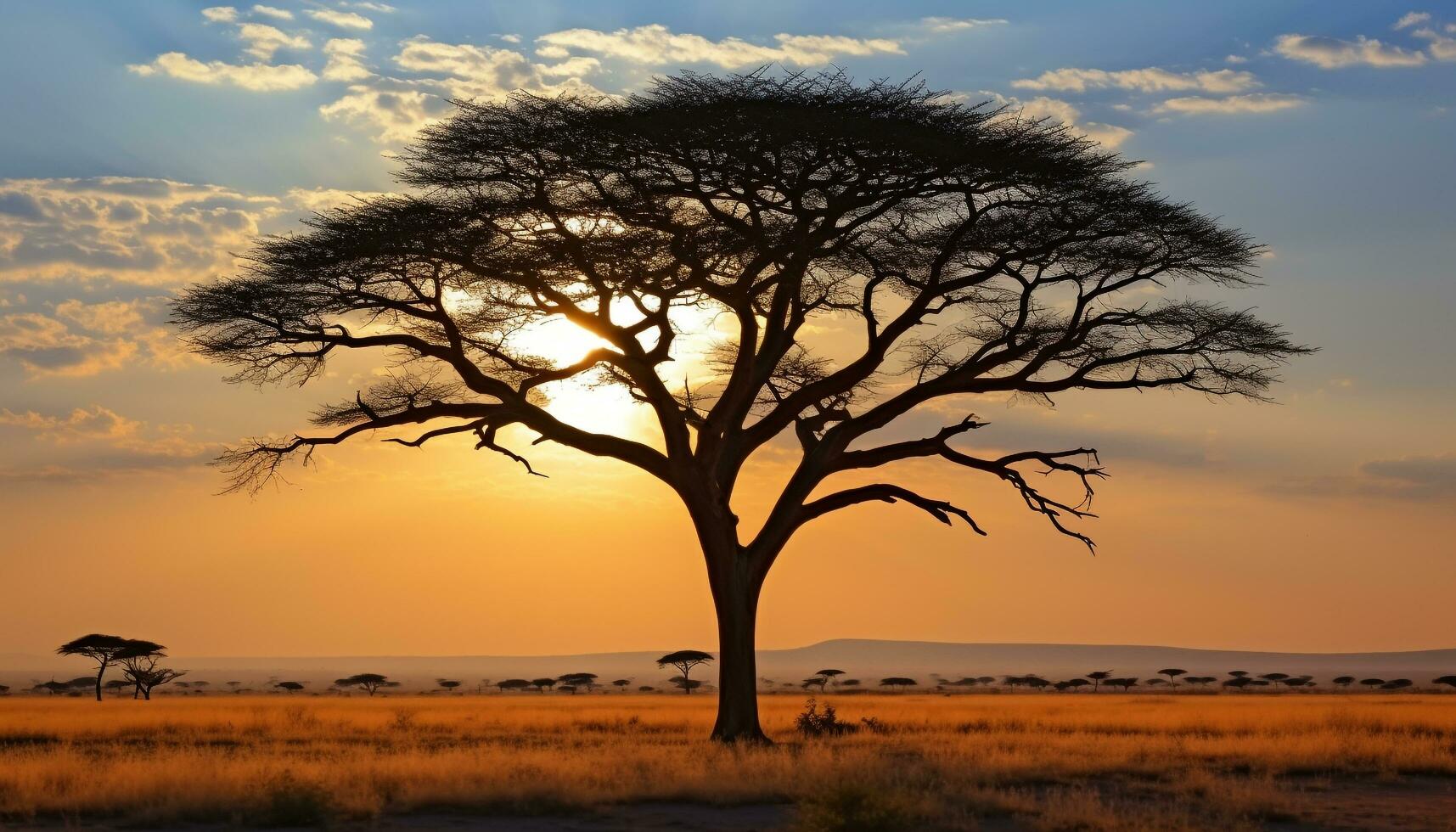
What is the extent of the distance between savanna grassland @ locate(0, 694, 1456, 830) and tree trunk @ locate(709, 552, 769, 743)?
652 mm

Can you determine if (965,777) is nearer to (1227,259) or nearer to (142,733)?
(1227,259)

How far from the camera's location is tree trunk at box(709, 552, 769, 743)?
81.5 feet

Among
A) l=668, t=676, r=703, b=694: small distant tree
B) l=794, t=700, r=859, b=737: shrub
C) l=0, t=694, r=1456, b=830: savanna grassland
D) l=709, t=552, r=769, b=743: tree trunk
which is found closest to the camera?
l=0, t=694, r=1456, b=830: savanna grassland

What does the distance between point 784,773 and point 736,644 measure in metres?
6.12

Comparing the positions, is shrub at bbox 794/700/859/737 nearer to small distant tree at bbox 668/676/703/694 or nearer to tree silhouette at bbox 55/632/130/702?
tree silhouette at bbox 55/632/130/702

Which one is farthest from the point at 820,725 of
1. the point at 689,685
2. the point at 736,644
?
the point at 689,685

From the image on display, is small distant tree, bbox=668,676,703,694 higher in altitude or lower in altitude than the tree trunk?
lower

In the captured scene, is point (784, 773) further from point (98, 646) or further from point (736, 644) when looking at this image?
point (98, 646)

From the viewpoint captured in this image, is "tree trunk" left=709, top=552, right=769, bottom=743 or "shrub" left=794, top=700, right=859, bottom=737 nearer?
"tree trunk" left=709, top=552, right=769, bottom=743

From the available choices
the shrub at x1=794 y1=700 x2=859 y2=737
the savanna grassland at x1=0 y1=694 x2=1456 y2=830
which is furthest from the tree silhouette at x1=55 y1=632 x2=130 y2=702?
the shrub at x1=794 y1=700 x2=859 y2=737

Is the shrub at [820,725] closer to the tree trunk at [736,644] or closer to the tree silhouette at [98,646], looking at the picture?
the tree trunk at [736,644]

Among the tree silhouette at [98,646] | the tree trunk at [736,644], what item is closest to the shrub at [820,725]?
the tree trunk at [736,644]

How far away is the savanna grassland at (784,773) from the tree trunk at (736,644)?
652 millimetres

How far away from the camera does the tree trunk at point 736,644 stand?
24844 mm
